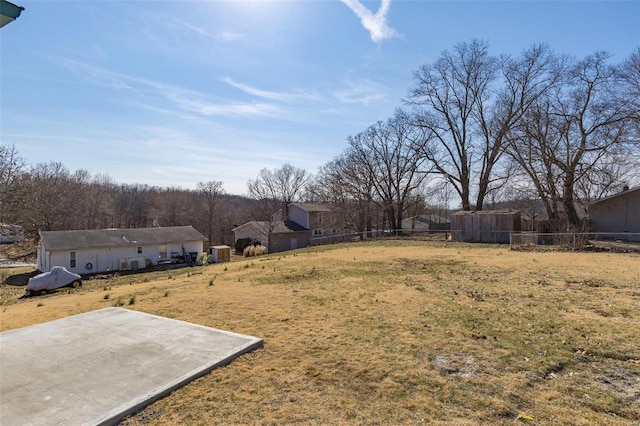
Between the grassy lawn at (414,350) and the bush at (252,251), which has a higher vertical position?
the grassy lawn at (414,350)

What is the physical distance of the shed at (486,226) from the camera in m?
22.7

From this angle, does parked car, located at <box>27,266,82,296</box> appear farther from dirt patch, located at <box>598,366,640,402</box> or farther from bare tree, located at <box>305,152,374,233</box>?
bare tree, located at <box>305,152,374,233</box>

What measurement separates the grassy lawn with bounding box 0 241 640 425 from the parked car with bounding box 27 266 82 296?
8.13m

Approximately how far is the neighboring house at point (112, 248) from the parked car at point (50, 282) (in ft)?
33.7

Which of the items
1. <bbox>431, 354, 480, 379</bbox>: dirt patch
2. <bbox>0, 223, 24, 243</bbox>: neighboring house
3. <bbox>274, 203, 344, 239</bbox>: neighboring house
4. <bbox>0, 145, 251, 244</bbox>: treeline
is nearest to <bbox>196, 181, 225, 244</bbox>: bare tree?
<bbox>0, 145, 251, 244</bbox>: treeline

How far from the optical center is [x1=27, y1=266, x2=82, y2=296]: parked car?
14406 millimetres

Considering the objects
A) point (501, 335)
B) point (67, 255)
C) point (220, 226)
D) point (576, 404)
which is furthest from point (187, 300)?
point (220, 226)

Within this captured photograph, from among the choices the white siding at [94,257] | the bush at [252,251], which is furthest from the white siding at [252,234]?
the white siding at [94,257]

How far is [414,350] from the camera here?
4840 millimetres

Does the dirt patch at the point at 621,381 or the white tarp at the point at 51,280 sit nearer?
the dirt patch at the point at 621,381

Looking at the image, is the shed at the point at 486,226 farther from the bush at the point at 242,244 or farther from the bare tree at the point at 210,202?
the bare tree at the point at 210,202

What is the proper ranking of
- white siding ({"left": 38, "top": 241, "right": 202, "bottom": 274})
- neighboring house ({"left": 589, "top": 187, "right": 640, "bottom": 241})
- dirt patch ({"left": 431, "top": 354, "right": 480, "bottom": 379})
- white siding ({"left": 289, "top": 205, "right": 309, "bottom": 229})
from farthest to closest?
white siding ({"left": 289, "top": 205, "right": 309, "bottom": 229}) < white siding ({"left": 38, "top": 241, "right": 202, "bottom": 274}) < neighboring house ({"left": 589, "top": 187, "right": 640, "bottom": 241}) < dirt patch ({"left": 431, "top": 354, "right": 480, "bottom": 379})

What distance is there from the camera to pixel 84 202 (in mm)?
47281

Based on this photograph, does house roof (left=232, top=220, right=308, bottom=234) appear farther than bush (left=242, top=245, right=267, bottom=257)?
Yes
